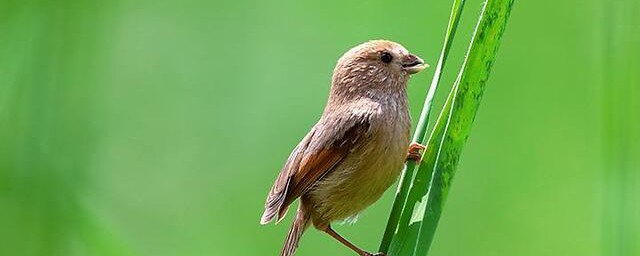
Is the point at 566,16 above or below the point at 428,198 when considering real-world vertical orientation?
above

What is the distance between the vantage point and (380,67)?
404 centimetres

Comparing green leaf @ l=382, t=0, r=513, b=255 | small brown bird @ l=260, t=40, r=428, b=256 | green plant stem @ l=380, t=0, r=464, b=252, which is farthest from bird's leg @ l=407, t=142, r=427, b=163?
green leaf @ l=382, t=0, r=513, b=255

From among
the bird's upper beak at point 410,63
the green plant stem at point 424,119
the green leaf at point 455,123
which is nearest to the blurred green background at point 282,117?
the bird's upper beak at point 410,63

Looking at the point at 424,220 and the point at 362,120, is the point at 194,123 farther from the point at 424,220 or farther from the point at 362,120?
the point at 424,220

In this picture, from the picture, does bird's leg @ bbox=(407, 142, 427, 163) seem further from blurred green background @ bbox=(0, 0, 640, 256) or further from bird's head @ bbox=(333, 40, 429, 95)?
blurred green background @ bbox=(0, 0, 640, 256)

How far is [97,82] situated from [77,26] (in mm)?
2628

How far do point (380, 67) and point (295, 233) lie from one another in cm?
66

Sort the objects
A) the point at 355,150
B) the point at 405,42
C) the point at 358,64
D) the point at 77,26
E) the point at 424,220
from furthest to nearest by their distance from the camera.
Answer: the point at 405,42 < the point at 358,64 < the point at 355,150 < the point at 77,26 < the point at 424,220

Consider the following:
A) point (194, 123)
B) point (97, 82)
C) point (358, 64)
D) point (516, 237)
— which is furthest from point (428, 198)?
point (194, 123)

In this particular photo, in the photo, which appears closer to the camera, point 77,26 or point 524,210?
point 77,26

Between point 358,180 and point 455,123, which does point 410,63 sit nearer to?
point 358,180

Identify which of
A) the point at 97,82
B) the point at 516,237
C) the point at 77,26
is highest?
the point at 77,26

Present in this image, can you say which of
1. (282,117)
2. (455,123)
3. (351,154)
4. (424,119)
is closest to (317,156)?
(351,154)

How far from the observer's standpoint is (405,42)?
18.7ft
